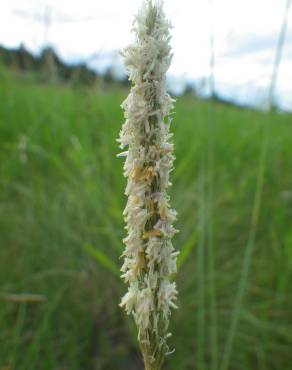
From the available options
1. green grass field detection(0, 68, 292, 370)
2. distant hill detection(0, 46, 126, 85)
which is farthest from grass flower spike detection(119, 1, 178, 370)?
distant hill detection(0, 46, 126, 85)

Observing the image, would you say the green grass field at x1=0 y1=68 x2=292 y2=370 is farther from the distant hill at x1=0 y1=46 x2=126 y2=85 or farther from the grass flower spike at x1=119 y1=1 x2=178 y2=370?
the grass flower spike at x1=119 y1=1 x2=178 y2=370

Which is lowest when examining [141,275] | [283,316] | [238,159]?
[283,316]

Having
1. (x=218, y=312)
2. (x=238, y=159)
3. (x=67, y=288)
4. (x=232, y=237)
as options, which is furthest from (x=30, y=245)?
(x=238, y=159)

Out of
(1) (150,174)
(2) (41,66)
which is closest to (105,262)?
(1) (150,174)

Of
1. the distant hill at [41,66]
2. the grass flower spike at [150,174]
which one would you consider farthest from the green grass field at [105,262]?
the grass flower spike at [150,174]

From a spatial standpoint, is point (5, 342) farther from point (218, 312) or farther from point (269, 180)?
point (269, 180)

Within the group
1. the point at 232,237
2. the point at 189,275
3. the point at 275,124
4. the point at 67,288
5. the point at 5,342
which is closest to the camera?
the point at 5,342

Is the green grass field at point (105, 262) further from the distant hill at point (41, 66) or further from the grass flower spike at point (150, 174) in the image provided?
the grass flower spike at point (150, 174)
